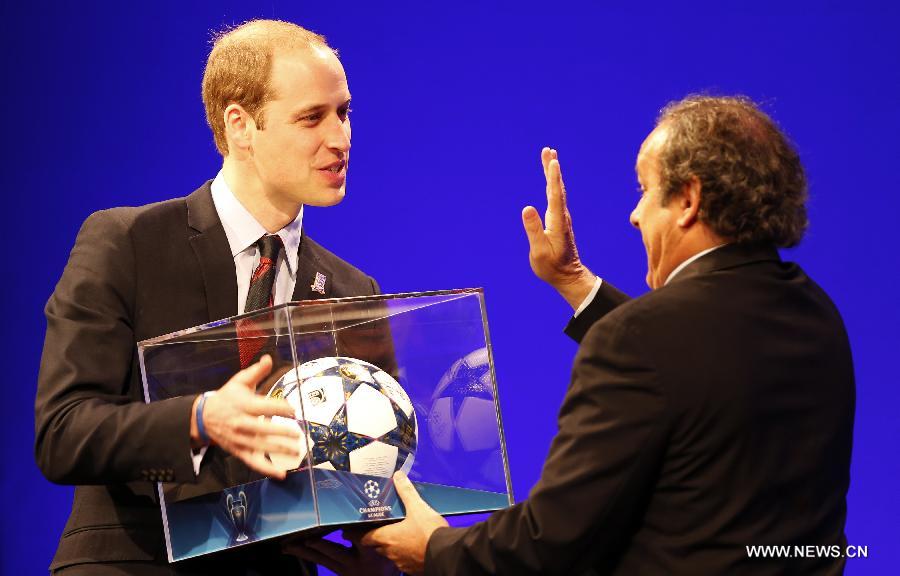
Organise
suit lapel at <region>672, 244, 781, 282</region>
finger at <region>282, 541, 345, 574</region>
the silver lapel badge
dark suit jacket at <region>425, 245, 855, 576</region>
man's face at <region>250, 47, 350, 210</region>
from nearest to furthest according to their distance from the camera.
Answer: dark suit jacket at <region>425, 245, 855, 576</region>, suit lapel at <region>672, 244, 781, 282</region>, finger at <region>282, 541, 345, 574</region>, man's face at <region>250, 47, 350, 210</region>, the silver lapel badge

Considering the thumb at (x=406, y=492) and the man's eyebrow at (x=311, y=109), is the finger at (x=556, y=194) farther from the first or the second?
the thumb at (x=406, y=492)

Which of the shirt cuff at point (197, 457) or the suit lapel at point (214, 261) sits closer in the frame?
the shirt cuff at point (197, 457)

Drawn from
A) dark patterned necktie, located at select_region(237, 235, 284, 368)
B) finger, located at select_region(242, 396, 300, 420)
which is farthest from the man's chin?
finger, located at select_region(242, 396, 300, 420)

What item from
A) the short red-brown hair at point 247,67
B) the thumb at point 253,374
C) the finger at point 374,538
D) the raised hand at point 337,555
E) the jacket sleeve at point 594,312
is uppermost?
the short red-brown hair at point 247,67

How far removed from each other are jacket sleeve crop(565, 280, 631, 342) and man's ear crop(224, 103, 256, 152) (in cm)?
82

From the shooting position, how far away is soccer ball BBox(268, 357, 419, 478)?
1871mm

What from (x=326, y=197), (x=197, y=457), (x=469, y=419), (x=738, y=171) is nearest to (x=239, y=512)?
(x=197, y=457)

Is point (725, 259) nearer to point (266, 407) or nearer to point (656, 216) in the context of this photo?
point (656, 216)

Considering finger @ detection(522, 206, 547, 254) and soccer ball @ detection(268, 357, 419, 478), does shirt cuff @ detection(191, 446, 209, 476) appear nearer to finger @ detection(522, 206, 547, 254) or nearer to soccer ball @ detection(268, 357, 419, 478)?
soccer ball @ detection(268, 357, 419, 478)

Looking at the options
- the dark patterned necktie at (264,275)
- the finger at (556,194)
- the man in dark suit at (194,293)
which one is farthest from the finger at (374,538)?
the finger at (556,194)

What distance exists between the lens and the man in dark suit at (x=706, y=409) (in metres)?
1.66

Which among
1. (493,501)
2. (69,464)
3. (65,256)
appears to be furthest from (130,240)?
(65,256)

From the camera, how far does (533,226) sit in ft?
8.05

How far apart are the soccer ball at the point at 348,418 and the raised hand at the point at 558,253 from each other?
2.00ft
